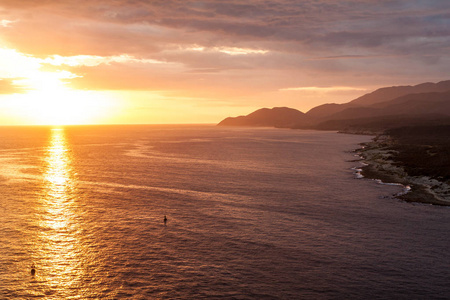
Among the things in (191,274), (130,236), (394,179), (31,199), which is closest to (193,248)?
(191,274)

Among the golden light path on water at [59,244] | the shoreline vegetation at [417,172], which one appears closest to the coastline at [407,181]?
the shoreline vegetation at [417,172]

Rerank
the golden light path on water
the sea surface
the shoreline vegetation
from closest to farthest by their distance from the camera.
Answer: the sea surface, the golden light path on water, the shoreline vegetation

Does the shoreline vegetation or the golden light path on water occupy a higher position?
the shoreline vegetation

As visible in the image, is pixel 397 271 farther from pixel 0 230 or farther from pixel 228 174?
pixel 228 174

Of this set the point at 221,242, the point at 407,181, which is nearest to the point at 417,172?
the point at 407,181

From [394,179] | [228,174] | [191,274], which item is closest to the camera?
[191,274]

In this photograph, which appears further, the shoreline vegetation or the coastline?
the shoreline vegetation

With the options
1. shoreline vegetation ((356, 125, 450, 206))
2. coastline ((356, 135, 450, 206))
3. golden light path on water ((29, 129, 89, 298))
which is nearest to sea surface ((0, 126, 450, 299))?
golden light path on water ((29, 129, 89, 298))

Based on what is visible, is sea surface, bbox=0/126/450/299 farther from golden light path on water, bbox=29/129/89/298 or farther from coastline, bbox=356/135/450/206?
coastline, bbox=356/135/450/206
